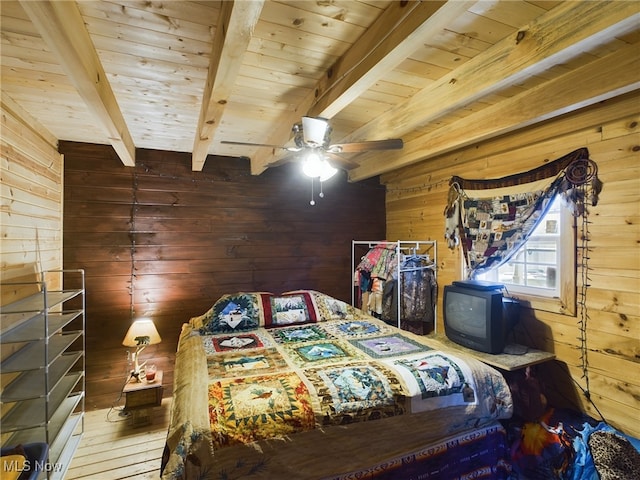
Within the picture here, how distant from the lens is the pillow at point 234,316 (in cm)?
285

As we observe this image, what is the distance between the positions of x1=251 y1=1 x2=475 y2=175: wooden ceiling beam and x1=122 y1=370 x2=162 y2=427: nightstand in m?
2.62

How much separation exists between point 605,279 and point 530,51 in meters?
1.59

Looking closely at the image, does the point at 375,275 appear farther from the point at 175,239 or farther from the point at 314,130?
the point at 175,239

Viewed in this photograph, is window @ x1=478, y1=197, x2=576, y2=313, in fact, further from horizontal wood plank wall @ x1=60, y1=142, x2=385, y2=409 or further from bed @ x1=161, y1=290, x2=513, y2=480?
horizontal wood plank wall @ x1=60, y1=142, x2=385, y2=409

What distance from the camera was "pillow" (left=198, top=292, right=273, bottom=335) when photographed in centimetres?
285

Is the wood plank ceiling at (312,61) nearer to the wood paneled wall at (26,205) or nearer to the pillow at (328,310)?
the wood paneled wall at (26,205)

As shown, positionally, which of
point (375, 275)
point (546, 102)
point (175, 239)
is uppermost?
point (546, 102)

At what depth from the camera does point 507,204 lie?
2674 mm

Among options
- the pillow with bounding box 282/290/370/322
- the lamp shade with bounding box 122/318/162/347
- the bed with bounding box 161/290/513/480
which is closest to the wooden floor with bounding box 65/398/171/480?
the lamp shade with bounding box 122/318/162/347

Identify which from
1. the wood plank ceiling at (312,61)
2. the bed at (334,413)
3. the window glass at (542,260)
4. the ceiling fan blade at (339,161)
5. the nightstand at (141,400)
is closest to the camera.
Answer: the wood plank ceiling at (312,61)

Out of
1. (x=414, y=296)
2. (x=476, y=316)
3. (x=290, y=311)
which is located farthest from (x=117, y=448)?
(x=476, y=316)

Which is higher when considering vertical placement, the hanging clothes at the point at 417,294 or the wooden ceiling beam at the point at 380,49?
the wooden ceiling beam at the point at 380,49

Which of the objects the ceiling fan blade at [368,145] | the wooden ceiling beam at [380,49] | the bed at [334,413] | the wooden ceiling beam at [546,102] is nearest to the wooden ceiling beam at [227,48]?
the wooden ceiling beam at [380,49]

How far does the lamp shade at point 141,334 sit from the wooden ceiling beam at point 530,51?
2.81 meters
